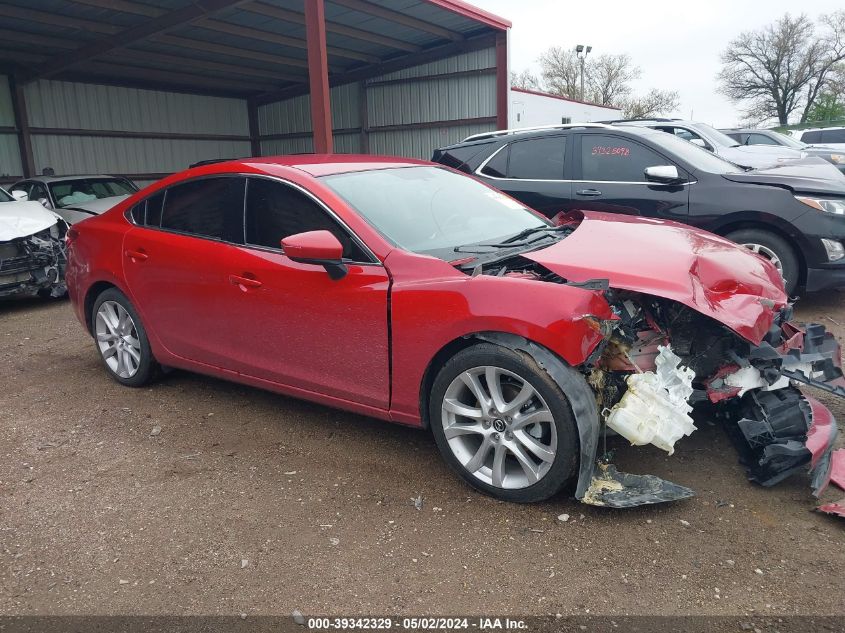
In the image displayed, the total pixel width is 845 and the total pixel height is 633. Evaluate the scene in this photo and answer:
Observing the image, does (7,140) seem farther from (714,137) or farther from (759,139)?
(759,139)

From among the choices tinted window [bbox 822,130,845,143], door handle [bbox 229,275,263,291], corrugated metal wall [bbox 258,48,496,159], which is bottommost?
door handle [bbox 229,275,263,291]

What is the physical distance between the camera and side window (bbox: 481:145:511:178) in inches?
274

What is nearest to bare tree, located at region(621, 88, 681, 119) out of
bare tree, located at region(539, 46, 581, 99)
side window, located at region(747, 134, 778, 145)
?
bare tree, located at region(539, 46, 581, 99)

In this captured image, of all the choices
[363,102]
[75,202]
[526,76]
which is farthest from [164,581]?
[526,76]

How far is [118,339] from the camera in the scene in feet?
15.3

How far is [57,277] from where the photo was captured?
7.82m

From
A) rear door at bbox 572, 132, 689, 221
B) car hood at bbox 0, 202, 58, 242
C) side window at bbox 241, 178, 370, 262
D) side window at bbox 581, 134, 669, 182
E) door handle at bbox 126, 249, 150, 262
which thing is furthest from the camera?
car hood at bbox 0, 202, 58, 242

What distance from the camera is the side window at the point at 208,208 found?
386cm

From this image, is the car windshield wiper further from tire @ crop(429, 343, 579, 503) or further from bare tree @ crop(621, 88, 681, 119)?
bare tree @ crop(621, 88, 681, 119)

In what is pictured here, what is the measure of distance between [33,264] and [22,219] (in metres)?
0.55

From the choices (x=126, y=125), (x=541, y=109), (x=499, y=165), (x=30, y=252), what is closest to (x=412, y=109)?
(x=541, y=109)

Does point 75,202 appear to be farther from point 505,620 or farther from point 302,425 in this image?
point 505,620

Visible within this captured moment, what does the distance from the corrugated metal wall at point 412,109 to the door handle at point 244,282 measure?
1203 centimetres

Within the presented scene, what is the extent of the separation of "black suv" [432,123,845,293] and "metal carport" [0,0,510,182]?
4.24m
